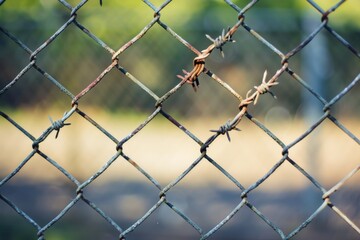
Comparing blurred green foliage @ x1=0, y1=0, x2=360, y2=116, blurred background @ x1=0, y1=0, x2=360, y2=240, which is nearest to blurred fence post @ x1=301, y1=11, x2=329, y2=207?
blurred background @ x1=0, y1=0, x2=360, y2=240

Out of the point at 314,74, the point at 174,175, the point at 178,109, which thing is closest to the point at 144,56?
the point at 178,109

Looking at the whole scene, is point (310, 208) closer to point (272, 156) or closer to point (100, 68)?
point (272, 156)

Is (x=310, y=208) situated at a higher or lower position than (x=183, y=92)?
lower

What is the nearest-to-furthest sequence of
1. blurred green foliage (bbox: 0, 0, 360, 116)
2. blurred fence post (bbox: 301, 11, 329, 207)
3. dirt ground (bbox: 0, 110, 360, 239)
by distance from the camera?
blurred fence post (bbox: 301, 11, 329, 207) → dirt ground (bbox: 0, 110, 360, 239) → blurred green foliage (bbox: 0, 0, 360, 116)

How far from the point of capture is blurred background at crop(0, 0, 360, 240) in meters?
4.17

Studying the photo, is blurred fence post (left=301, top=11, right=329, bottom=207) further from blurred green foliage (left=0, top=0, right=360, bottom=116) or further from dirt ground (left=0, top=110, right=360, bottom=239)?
blurred green foliage (left=0, top=0, right=360, bottom=116)

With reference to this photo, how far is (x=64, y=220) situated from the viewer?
4289 millimetres

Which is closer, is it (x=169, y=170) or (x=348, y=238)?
(x=348, y=238)

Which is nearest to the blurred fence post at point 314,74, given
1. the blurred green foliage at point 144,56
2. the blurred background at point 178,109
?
the blurred background at point 178,109

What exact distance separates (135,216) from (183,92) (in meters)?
1.16

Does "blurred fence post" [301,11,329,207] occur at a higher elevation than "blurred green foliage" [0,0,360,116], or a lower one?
lower

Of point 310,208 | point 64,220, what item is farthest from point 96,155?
point 310,208

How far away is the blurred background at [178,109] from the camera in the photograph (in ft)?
13.7

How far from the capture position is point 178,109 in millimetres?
4656
